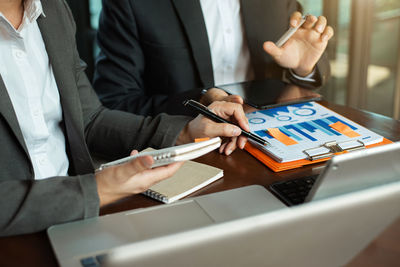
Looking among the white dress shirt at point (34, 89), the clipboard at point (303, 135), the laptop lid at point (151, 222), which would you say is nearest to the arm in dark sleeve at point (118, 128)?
the white dress shirt at point (34, 89)

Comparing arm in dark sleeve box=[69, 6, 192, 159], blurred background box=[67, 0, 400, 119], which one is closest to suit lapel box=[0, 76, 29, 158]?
arm in dark sleeve box=[69, 6, 192, 159]

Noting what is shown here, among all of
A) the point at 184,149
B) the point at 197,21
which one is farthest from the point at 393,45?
Result: the point at 184,149

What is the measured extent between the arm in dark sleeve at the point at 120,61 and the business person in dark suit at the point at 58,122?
1.25ft

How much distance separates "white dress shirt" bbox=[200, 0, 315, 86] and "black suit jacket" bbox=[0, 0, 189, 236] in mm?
664

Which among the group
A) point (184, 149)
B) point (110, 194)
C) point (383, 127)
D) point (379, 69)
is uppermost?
point (184, 149)

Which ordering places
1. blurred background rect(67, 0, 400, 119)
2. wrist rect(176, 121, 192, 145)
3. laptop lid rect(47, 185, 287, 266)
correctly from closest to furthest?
laptop lid rect(47, 185, 287, 266) < wrist rect(176, 121, 192, 145) < blurred background rect(67, 0, 400, 119)

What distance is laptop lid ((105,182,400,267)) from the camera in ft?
1.57

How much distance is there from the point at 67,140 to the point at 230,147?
0.48 meters

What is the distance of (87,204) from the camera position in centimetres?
86

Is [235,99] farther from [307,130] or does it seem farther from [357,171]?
[357,171]

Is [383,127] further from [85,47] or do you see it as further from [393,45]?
[85,47]

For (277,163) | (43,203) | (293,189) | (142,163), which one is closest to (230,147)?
(277,163)

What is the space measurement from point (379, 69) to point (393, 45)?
0.18m

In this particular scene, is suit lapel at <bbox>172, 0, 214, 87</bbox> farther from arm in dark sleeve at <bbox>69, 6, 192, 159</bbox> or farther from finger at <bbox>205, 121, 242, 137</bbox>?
finger at <bbox>205, 121, 242, 137</bbox>
